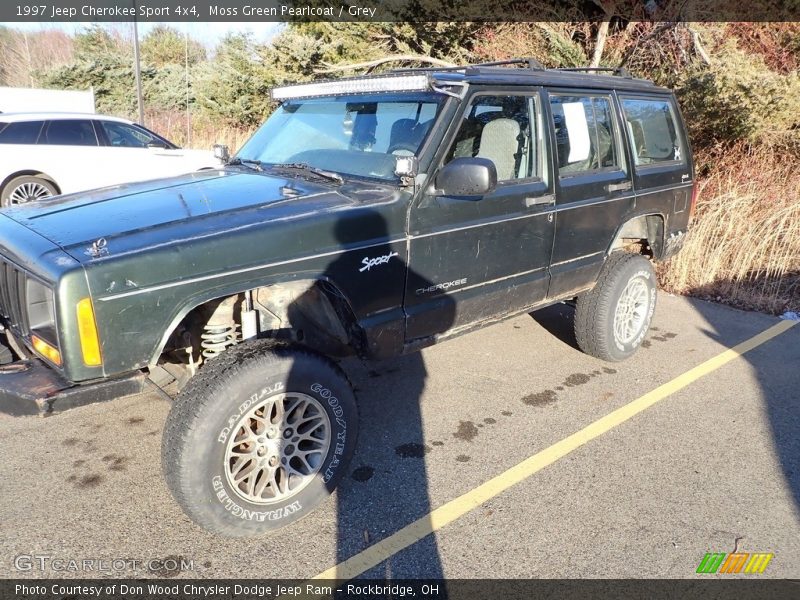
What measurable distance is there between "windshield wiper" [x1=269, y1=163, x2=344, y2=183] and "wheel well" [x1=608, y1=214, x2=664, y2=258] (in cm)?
245

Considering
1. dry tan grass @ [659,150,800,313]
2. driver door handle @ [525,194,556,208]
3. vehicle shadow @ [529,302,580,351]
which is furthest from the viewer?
dry tan grass @ [659,150,800,313]

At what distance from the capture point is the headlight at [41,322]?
2.42m

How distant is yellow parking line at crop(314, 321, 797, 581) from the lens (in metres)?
2.63

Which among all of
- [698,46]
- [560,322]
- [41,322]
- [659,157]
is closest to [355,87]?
[41,322]

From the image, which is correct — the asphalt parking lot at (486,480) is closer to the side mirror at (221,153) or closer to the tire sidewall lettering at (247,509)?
the tire sidewall lettering at (247,509)

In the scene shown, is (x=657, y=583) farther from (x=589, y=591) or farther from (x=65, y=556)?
(x=65, y=556)

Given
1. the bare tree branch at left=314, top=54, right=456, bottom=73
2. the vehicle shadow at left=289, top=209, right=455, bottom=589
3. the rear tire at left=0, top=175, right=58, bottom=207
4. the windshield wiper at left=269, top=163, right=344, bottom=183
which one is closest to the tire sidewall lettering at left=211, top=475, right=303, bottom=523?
the vehicle shadow at left=289, top=209, right=455, bottom=589

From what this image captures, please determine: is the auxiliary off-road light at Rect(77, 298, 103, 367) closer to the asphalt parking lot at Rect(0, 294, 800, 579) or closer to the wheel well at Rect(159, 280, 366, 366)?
the wheel well at Rect(159, 280, 366, 366)

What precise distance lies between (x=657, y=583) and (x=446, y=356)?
259 cm

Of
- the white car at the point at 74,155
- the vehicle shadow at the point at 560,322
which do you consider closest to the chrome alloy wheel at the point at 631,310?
the vehicle shadow at the point at 560,322

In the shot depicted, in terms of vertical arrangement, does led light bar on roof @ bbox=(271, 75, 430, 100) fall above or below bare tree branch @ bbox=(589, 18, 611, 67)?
below

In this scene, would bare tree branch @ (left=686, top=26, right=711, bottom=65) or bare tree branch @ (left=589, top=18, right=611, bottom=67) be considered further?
bare tree branch @ (left=589, top=18, right=611, bottom=67)

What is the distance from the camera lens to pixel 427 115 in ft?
10.9

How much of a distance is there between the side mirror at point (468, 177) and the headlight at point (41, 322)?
1915 millimetres
